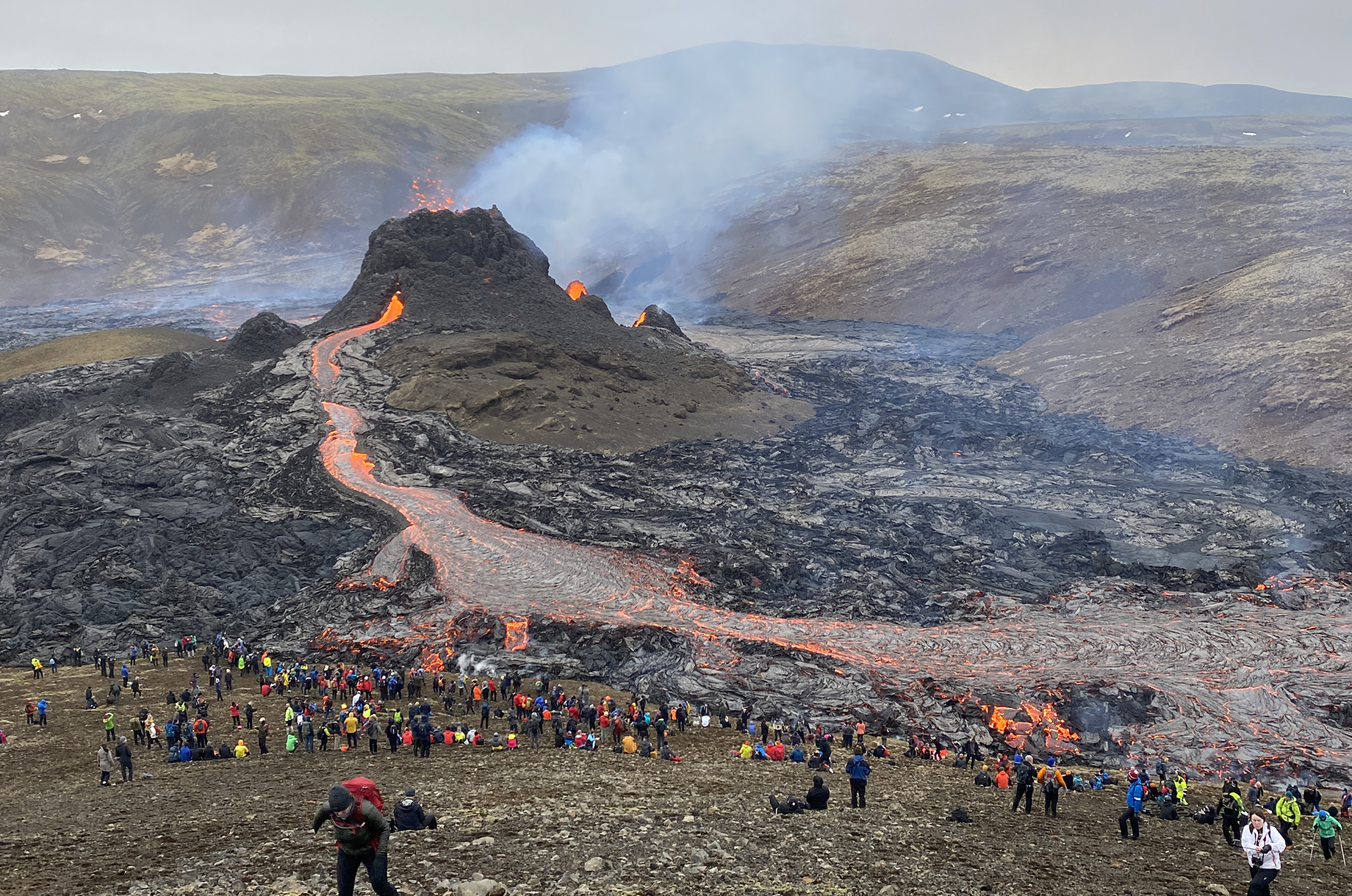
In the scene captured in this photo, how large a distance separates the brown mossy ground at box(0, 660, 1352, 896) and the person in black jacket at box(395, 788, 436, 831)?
413 millimetres

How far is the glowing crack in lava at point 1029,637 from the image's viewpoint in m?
39.6

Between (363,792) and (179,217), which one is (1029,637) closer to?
(363,792)

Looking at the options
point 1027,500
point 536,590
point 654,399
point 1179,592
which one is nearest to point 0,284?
point 654,399

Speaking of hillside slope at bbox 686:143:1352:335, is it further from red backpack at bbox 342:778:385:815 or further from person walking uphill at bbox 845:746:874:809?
red backpack at bbox 342:778:385:815

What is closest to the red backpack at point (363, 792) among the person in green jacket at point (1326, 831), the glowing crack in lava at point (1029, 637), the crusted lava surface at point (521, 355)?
the person in green jacket at point (1326, 831)

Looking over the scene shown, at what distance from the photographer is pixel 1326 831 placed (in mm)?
21297

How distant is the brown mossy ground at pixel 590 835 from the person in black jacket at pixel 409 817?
41cm

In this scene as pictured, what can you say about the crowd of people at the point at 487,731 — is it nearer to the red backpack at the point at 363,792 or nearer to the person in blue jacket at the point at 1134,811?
the person in blue jacket at the point at 1134,811

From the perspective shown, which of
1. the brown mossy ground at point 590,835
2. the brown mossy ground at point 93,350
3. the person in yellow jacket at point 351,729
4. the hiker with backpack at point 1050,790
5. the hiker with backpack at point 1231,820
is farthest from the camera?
the brown mossy ground at point 93,350

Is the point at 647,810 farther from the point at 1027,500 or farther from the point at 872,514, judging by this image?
the point at 1027,500

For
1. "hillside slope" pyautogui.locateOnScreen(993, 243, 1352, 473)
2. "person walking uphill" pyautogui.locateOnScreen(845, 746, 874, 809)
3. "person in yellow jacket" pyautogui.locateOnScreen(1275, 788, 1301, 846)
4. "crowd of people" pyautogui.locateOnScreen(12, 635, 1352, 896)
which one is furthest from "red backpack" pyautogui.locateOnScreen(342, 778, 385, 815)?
"hillside slope" pyautogui.locateOnScreen(993, 243, 1352, 473)

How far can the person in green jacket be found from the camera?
838 inches

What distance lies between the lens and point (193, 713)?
36906 mm

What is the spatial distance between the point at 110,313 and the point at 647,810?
480 ft
